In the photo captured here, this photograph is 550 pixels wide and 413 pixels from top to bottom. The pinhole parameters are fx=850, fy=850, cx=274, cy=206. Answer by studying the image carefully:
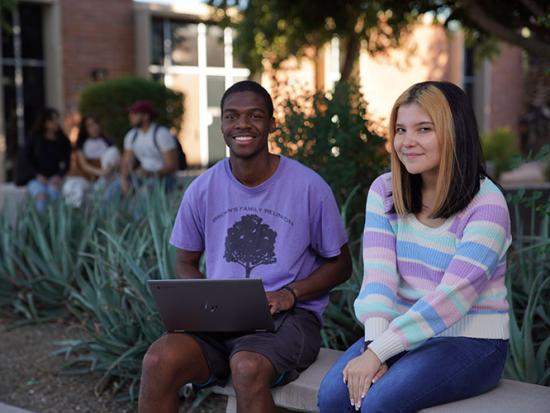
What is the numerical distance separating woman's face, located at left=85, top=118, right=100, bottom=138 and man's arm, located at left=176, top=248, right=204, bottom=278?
699 centimetres

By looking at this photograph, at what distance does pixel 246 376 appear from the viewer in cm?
279

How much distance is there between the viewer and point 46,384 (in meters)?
4.45

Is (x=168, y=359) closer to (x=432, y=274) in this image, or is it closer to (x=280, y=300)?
(x=280, y=300)

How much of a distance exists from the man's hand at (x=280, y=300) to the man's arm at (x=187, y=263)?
428 mm

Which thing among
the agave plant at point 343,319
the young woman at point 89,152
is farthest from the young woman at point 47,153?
the agave plant at point 343,319

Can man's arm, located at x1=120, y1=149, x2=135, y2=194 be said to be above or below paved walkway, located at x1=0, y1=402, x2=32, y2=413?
above

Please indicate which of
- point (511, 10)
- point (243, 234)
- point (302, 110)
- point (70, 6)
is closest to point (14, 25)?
→ point (70, 6)

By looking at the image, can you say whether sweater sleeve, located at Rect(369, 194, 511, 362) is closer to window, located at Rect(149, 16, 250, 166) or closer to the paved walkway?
the paved walkway

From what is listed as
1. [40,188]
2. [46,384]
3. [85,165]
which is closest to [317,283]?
[46,384]

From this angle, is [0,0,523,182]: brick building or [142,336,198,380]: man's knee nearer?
[142,336,198,380]: man's knee

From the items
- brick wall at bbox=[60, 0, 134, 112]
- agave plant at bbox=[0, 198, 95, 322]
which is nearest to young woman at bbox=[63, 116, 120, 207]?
agave plant at bbox=[0, 198, 95, 322]

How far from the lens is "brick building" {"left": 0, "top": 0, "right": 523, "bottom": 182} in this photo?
682 inches

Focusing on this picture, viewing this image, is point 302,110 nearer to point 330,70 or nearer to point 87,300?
point 87,300

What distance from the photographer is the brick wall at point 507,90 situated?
26.3 metres
